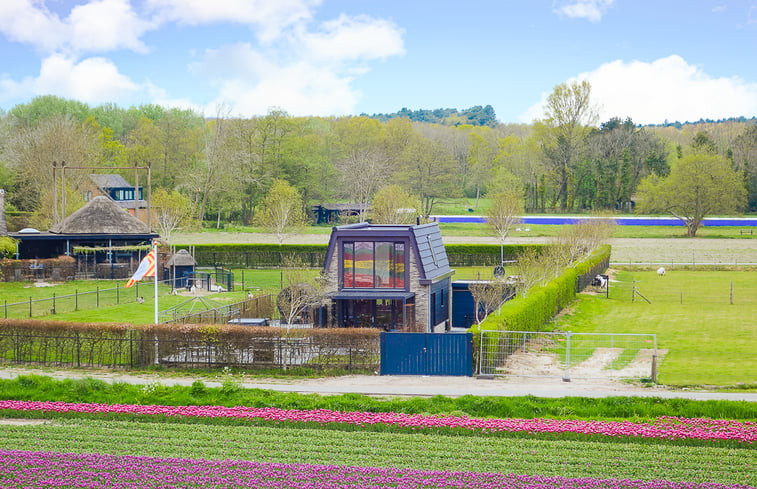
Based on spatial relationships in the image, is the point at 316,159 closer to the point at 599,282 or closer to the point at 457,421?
the point at 599,282

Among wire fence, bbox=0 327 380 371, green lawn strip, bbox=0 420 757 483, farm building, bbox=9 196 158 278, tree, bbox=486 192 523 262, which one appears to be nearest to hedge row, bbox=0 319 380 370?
wire fence, bbox=0 327 380 371

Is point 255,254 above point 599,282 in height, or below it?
above

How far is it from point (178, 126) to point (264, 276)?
194 feet

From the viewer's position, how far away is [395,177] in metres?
97.8

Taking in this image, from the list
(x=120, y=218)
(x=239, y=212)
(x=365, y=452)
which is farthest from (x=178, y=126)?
(x=365, y=452)

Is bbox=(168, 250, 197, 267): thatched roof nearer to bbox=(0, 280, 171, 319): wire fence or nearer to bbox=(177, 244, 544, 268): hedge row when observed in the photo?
bbox=(0, 280, 171, 319): wire fence

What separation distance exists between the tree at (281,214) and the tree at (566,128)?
45852mm

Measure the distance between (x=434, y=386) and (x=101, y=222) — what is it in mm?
36262

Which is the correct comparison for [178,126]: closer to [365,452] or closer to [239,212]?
[239,212]

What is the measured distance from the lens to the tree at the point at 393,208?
61375 mm

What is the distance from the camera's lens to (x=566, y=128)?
11088 centimetres

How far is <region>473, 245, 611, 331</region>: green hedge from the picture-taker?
2664 cm

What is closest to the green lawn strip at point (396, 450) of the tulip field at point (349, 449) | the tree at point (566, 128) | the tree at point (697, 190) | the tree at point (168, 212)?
the tulip field at point (349, 449)

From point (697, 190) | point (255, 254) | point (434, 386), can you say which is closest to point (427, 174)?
point (697, 190)
